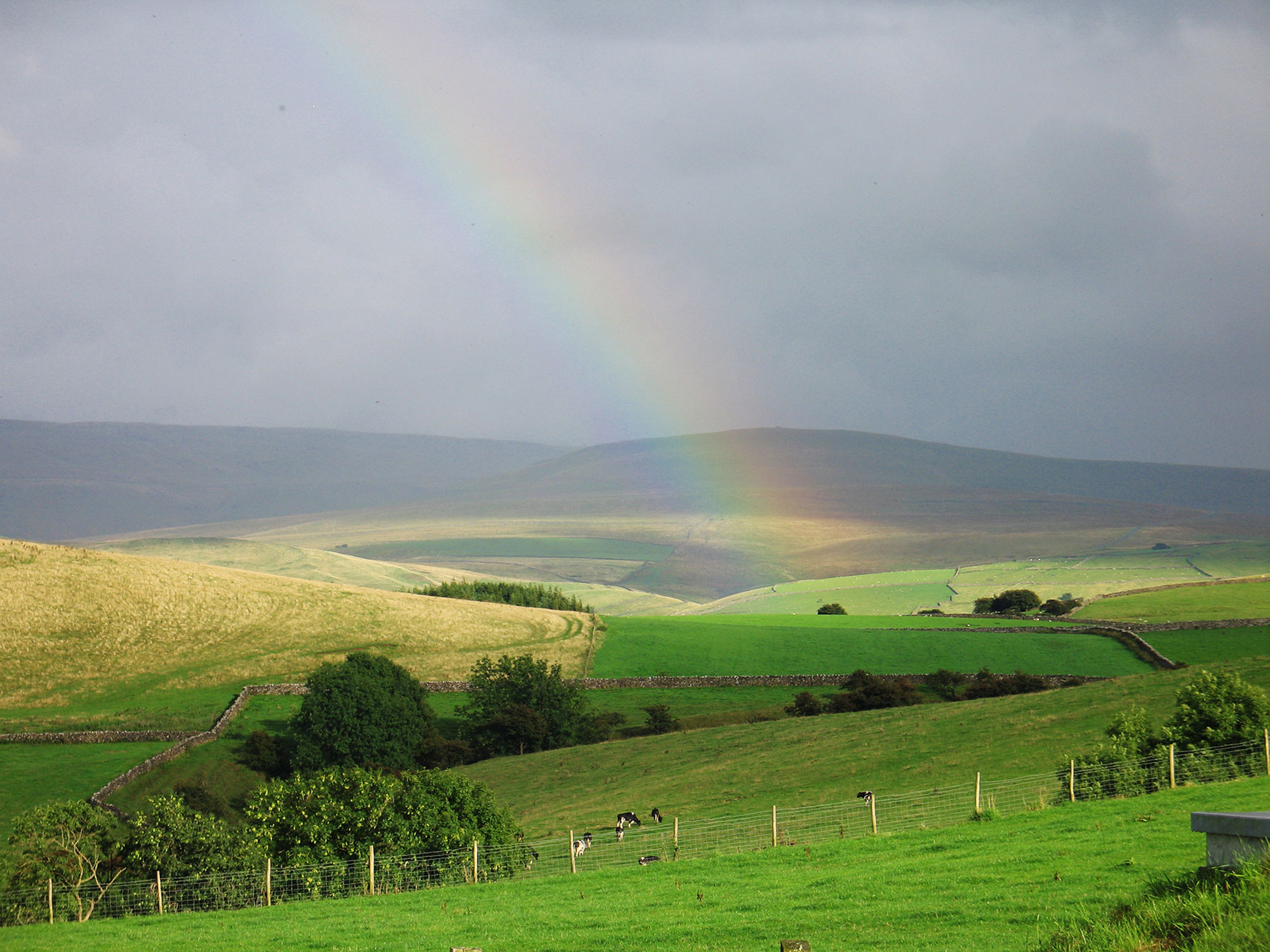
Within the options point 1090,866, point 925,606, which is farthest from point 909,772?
point 925,606

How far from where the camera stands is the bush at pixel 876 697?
63.2 meters

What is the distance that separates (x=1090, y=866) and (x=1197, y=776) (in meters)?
11.5

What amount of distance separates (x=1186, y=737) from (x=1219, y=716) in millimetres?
1070

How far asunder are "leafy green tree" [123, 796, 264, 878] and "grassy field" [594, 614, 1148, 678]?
53.5m

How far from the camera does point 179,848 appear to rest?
1164 inches

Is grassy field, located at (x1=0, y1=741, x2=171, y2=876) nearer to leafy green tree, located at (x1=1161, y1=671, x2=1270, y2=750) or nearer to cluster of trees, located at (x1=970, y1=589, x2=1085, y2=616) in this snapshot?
leafy green tree, located at (x1=1161, y1=671, x2=1270, y2=750)

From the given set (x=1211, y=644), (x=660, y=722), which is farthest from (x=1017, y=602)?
(x=660, y=722)

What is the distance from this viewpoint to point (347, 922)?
2023cm

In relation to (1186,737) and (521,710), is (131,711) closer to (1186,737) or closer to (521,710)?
(521,710)

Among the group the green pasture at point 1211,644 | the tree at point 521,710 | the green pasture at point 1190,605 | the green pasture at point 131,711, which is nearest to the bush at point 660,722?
the tree at point 521,710

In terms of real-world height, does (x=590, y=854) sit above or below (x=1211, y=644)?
below

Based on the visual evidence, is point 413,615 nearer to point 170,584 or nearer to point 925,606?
point 170,584

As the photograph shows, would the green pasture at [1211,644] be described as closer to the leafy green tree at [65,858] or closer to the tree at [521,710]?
the tree at [521,710]

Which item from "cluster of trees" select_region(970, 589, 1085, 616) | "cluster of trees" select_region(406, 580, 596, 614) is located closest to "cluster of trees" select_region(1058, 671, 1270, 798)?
"cluster of trees" select_region(970, 589, 1085, 616)
